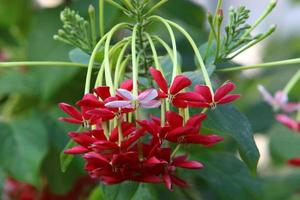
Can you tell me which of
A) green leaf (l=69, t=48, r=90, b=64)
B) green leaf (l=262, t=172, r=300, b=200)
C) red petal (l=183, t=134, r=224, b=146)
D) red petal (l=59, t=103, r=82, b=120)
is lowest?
green leaf (l=262, t=172, r=300, b=200)

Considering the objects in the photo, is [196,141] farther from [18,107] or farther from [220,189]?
[18,107]

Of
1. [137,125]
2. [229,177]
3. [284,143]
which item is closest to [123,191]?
[137,125]

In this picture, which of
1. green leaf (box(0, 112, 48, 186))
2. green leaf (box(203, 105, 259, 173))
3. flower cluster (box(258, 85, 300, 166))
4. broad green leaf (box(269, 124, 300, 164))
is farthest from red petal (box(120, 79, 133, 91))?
broad green leaf (box(269, 124, 300, 164))

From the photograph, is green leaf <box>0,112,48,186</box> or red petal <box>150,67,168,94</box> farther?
green leaf <box>0,112,48,186</box>

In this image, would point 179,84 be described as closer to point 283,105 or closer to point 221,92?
point 221,92

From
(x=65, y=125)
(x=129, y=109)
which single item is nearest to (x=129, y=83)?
(x=129, y=109)

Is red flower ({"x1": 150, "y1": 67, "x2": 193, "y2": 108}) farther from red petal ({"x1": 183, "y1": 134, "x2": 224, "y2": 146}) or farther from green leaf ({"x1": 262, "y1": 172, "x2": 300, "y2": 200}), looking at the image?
green leaf ({"x1": 262, "y1": 172, "x2": 300, "y2": 200})

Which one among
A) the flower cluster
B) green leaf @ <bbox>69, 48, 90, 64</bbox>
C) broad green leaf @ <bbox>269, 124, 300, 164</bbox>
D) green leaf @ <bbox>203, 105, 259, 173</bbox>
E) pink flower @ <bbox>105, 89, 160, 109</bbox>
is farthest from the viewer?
broad green leaf @ <bbox>269, 124, 300, 164</bbox>
